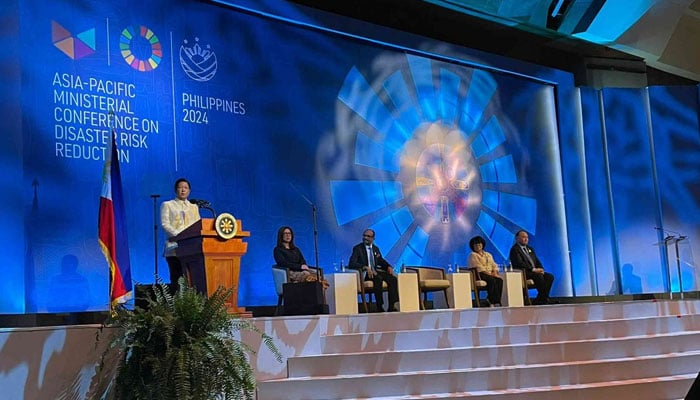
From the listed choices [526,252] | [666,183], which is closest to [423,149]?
[526,252]

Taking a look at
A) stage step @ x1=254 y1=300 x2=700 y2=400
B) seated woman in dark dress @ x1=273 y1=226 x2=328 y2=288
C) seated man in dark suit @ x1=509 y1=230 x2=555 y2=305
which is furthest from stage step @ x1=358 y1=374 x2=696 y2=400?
seated man in dark suit @ x1=509 y1=230 x2=555 y2=305

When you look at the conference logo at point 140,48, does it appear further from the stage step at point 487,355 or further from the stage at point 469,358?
the stage step at point 487,355

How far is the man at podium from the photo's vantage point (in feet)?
21.7

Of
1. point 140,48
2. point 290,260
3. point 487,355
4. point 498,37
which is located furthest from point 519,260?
point 140,48

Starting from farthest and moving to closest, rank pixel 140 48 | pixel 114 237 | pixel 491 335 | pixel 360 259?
pixel 360 259 < pixel 140 48 < pixel 491 335 < pixel 114 237

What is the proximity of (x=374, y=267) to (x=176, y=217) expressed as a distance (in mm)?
2749

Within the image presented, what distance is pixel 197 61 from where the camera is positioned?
8.59 m

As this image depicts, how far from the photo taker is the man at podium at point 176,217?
6.61 meters

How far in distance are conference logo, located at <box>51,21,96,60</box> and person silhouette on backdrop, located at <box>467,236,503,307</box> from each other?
4.91 meters

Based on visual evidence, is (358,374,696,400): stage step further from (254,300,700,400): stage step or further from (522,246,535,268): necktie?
(522,246,535,268): necktie

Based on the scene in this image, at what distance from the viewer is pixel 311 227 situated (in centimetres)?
935

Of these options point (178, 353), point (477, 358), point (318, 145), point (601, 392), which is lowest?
point (601, 392)

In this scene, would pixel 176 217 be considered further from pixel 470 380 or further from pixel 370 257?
pixel 470 380

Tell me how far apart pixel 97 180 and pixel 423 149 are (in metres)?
4.65
